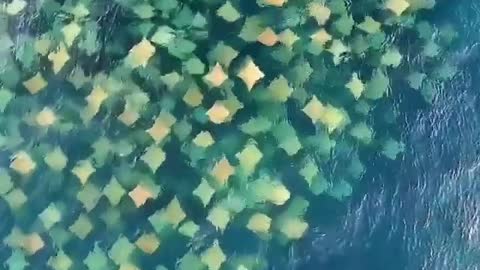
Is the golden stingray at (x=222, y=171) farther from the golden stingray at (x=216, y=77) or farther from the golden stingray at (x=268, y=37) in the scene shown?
the golden stingray at (x=268, y=37)

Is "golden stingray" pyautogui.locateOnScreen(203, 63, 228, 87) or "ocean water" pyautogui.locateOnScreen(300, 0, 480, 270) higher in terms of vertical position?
"golden stingray" pyautogui.locateOnScreen(203, 63, 228, 87)

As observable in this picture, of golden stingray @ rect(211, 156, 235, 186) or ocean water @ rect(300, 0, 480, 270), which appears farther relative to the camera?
ocean water @ rect(300, 0, 480, 270)

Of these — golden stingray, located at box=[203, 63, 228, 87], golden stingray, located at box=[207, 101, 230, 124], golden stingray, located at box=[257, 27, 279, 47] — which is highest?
golden stingray, located at box=[257, 27, 279, 47]

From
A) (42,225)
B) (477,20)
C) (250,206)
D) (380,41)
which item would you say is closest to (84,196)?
(42,225)

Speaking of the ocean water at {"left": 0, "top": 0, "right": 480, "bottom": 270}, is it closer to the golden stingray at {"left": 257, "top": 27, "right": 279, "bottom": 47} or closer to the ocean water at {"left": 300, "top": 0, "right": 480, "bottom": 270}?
the ocean water at {"left": 300, "top": 0, "right": 480, "bottom": 270}

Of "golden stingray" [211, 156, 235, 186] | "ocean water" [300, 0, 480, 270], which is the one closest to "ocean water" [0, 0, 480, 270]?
"ocean water" [300, 0, 480, 270]

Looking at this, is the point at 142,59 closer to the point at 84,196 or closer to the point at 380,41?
the point at 84,196

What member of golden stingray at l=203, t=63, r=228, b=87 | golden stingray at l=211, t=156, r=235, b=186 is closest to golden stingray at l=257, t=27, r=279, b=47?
golden stingray at l=203, t=63, r=228, b=87

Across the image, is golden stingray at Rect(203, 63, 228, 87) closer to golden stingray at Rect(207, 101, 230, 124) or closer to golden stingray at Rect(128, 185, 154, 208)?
golden stingray at Rect(207, 101, 230, 124)
